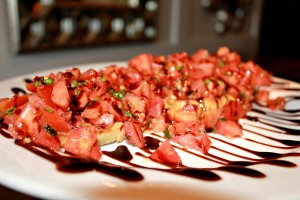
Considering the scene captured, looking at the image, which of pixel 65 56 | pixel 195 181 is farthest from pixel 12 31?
pixel 195 181

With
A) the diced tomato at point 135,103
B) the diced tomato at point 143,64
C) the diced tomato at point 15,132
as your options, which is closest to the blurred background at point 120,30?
the diced tomato at point 143,64

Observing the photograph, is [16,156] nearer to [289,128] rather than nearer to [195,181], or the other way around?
[195,181]

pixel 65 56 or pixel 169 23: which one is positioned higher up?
pixel 169 23

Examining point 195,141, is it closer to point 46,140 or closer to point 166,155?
point 166,155

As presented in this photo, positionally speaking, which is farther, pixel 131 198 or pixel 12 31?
pixel 12 31

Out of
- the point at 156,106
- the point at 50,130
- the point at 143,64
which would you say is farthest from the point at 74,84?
the point at 143,64

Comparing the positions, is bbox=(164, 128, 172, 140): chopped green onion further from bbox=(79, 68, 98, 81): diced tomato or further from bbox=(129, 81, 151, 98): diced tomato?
bbox=(79, 68, 98, 81): diced tomato
